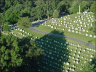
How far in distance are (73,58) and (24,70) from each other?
10.0 m

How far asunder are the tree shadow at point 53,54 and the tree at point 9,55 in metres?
5.88

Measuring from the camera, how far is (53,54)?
27.6 meters

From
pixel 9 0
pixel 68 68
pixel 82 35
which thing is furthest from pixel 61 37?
pixel 9 0

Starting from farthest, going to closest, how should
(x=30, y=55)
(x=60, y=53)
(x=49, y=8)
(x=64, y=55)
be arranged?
1. (x=49, y=8)
2. (x=60, y=53)
3. (x=64, y=55)
4. (x=30, y=55)

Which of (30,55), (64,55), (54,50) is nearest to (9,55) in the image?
(30,55)

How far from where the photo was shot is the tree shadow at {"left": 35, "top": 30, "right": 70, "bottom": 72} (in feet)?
77.9

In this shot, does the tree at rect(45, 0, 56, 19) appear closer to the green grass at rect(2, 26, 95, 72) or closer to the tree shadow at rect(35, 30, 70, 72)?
the tree shadow at rect(35, 30, 70, 72)

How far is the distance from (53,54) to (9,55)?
11010 millimetres

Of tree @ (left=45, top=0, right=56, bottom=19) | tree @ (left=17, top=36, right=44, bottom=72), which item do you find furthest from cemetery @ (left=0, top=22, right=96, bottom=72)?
tree @ (left=45, top=0, right=56, bottom=19)

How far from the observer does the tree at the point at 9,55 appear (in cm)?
1772

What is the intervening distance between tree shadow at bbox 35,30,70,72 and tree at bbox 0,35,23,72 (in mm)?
5883

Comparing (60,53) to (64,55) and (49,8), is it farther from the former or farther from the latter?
(49,8)

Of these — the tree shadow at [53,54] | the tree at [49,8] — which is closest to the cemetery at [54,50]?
the tree shadow at [53,54]

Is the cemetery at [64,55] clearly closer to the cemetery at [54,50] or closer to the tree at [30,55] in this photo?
the cemetery at [54,50]
